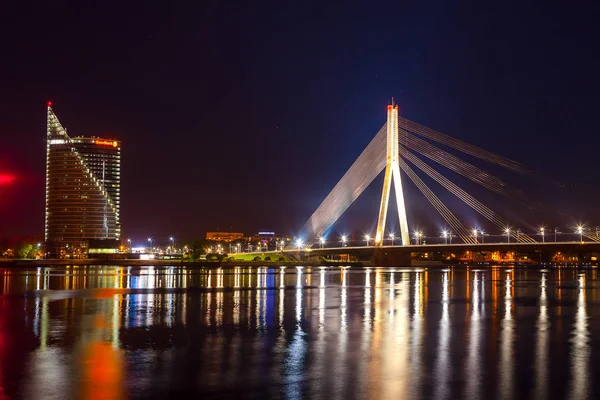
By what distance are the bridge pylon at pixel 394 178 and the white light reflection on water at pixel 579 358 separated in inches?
1642

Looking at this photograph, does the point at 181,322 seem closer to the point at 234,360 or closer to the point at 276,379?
the point at 234,360

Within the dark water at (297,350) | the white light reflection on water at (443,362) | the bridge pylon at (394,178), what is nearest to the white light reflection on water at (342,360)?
the dark water at (297,350)

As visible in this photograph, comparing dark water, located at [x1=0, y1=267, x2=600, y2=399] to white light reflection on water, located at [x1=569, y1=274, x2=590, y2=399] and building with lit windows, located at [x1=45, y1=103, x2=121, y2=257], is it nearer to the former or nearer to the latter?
white light reflection on water, located at [x1=569, y1=274, x2=590, y2=399]

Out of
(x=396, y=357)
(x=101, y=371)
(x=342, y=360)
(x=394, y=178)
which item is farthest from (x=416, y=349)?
(x=394, y=178)

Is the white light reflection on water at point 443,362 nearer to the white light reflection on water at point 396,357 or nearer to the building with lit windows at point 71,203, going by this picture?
the white light reflection on water at point 396,357

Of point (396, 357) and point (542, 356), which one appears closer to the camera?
point (396, 357)

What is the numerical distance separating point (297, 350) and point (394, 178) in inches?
2030

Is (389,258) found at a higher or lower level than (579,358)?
higher

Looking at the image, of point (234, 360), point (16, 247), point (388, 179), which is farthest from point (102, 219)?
point (234, 360)

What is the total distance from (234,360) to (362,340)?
3465 millimetres

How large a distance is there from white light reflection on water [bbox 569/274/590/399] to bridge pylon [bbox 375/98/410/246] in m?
41.7

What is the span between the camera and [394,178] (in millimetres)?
64312

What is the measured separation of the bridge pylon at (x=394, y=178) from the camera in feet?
205

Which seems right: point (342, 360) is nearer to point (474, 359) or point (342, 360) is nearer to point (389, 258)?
point (474, 359)
